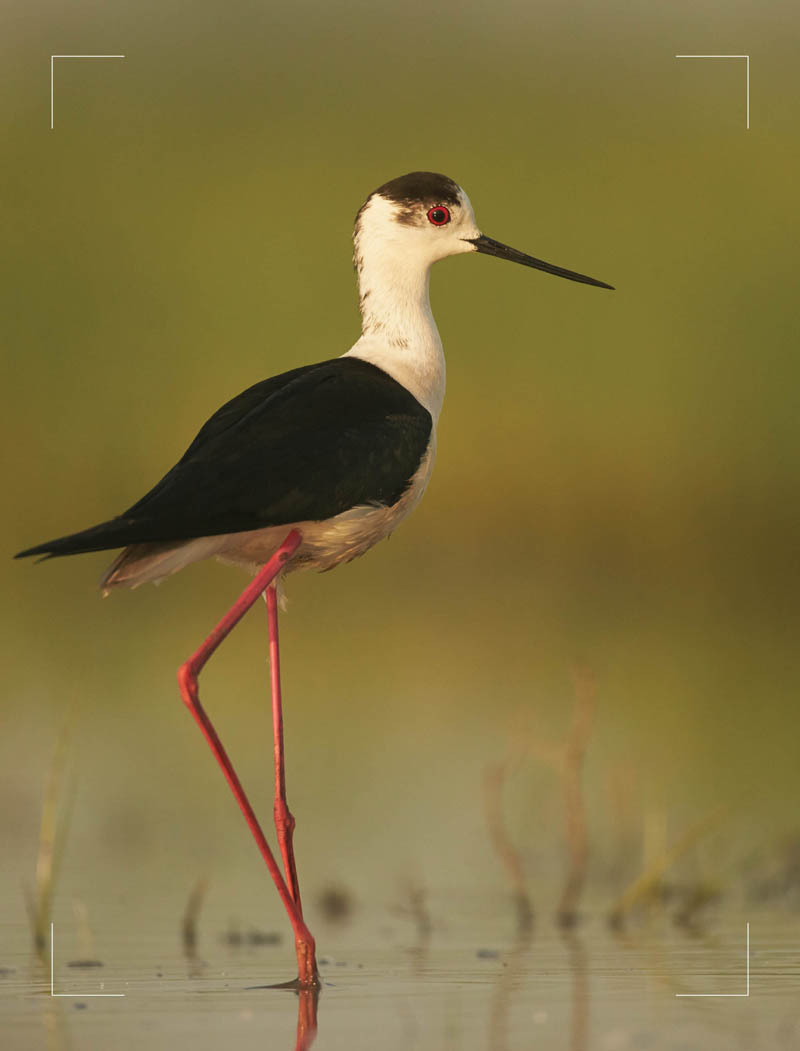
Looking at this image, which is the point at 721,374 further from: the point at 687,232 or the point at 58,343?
the point at 58,343

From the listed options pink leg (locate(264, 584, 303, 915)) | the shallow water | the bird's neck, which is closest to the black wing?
the bird's neck

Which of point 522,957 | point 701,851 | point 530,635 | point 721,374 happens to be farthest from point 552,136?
point 522,957

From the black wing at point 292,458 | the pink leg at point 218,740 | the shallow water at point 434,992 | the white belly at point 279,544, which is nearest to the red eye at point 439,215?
the black wing at point 292,458

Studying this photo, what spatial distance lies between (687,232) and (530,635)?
529cm

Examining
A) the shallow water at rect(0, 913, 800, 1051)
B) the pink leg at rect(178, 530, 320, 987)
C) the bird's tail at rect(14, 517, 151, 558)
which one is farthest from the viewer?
the pink leg at rect(178, 530, 320, 987)

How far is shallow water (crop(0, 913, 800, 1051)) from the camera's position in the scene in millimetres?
4105

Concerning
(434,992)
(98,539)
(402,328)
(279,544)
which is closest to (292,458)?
(279,544)

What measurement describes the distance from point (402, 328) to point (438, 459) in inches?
252

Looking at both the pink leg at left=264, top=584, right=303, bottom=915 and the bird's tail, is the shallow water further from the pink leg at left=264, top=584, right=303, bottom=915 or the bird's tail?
the bird's tail

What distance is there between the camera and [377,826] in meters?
6.34

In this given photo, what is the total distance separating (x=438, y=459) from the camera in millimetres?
11969

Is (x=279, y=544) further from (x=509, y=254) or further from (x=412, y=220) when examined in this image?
(x=509, y=254)

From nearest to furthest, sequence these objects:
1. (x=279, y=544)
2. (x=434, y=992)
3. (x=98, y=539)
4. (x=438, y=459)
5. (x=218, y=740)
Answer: (x=98, y=539) < (x=434, y=992) < (x=218, y=740) < (x=279, y=544) < (x=438, y=459)

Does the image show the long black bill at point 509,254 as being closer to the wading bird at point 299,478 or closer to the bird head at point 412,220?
the bird head at point 412,220
